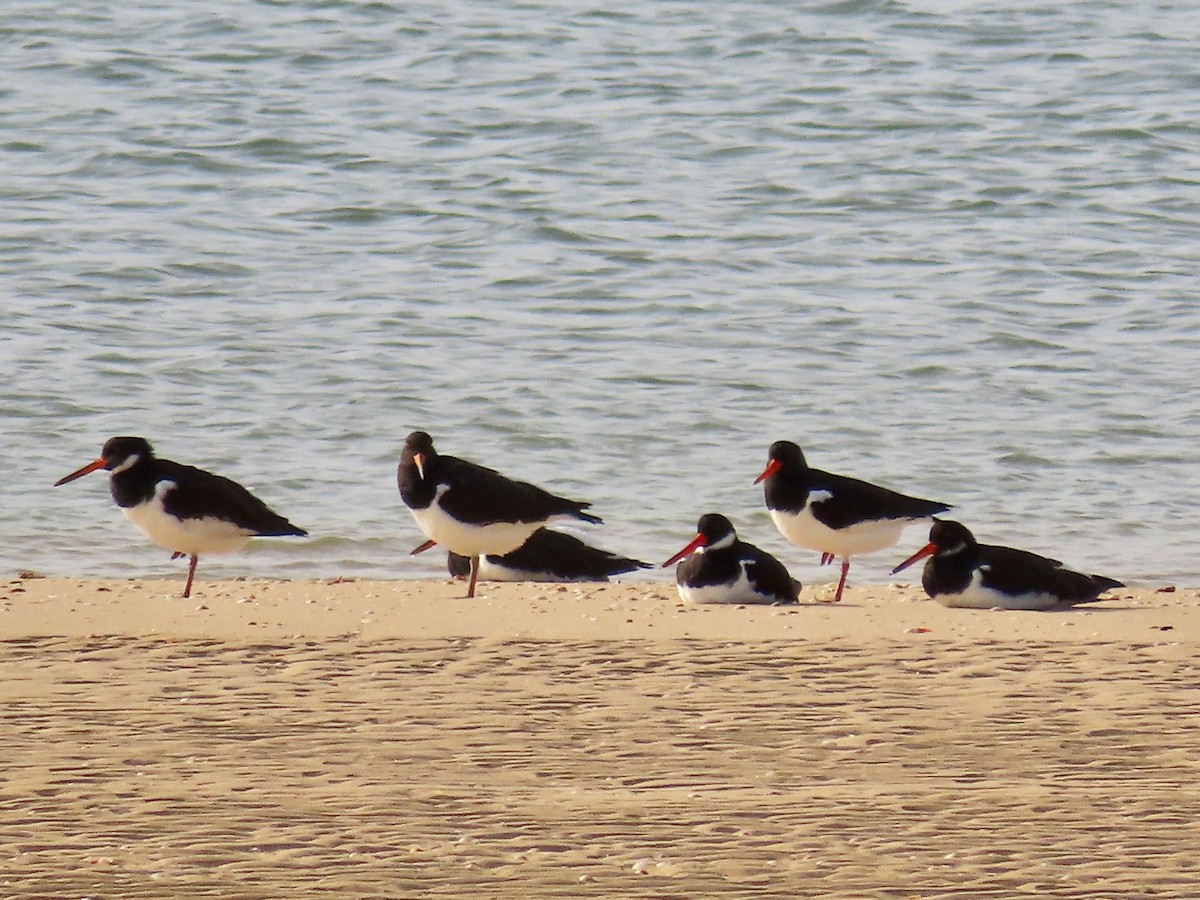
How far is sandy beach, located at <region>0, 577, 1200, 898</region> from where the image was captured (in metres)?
4.68

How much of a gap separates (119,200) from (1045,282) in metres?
7.78

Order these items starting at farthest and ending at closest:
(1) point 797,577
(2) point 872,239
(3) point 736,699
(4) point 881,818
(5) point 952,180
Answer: (5) point 952,180, (2) point 872,239, (1) point 797,577, (3) point 736,699, (4) point 881,818

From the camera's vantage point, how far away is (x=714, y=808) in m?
5.13

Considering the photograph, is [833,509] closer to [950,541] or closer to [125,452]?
[950,541]

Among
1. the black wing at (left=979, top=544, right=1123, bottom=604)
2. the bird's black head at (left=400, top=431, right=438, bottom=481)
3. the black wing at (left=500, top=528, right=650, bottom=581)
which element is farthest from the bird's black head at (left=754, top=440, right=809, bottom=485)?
the bird's black head at (left=400, top=431, right=438, bottom=481)

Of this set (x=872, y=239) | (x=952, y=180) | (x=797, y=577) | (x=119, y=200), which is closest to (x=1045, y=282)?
(x=872, y=239)

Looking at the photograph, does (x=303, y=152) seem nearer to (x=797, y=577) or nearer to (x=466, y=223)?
(x=466, y=223)

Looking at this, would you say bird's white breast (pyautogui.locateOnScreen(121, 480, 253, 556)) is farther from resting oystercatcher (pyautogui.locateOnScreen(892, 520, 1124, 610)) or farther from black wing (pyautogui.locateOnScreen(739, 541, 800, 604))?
resting oystercatcher (pyautogui.locateOnScreen(892, 520, 1124, 610))

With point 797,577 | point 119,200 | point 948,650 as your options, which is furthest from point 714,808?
point 119,200

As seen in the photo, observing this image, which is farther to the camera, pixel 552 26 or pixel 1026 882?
pixel 552 26

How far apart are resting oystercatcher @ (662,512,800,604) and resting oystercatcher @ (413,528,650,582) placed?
0.72m

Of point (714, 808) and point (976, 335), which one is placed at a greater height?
point (714, 808)

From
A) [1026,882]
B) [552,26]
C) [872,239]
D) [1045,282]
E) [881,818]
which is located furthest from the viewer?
[552,26]

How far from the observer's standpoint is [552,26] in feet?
73.4
